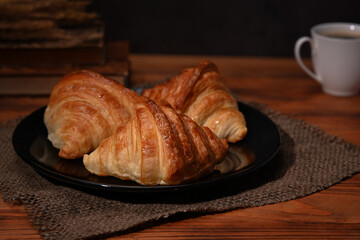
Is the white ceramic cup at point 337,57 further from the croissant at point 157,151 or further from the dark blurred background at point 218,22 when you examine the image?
the croissant at point 157,151

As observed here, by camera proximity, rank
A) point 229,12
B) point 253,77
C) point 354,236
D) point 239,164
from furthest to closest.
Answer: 1. point 229,12
2. point 253,77
3. point 239,164
4. point 354,236

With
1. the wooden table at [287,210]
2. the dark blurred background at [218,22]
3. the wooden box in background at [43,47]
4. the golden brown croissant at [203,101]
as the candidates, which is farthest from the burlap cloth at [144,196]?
the dark blurred background at [218,22]

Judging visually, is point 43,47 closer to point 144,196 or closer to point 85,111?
point 85,111

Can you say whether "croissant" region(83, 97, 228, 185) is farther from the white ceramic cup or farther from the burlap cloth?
the white ceramic cup

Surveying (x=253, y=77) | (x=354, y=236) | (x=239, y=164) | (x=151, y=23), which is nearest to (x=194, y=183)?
(x=239, y=164)

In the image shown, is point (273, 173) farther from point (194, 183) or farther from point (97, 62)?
point (97, 62)

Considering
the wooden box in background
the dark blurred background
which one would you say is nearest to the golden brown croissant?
the wooden box in background

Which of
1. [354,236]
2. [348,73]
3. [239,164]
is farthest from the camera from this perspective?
[348,73]
